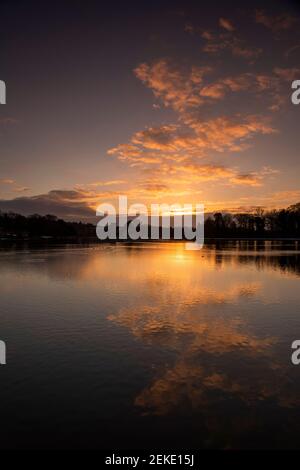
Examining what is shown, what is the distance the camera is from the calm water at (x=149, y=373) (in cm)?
747

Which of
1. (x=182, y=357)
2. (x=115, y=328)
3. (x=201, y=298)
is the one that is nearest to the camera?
(x=182, y=357)

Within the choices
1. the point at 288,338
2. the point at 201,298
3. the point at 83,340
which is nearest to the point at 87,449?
the point at 83,340

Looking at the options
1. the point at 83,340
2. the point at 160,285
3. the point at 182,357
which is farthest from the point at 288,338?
the point at 160,285

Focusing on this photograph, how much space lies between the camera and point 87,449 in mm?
6973

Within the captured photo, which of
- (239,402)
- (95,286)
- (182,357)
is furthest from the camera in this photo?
(95,286)

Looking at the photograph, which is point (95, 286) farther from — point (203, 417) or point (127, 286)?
point (203, 417)

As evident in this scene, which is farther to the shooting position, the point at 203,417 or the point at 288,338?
the point at 288,338

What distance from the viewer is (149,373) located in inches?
405

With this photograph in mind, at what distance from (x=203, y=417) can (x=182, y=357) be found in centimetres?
361

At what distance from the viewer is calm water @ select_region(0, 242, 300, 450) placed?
747 cm
